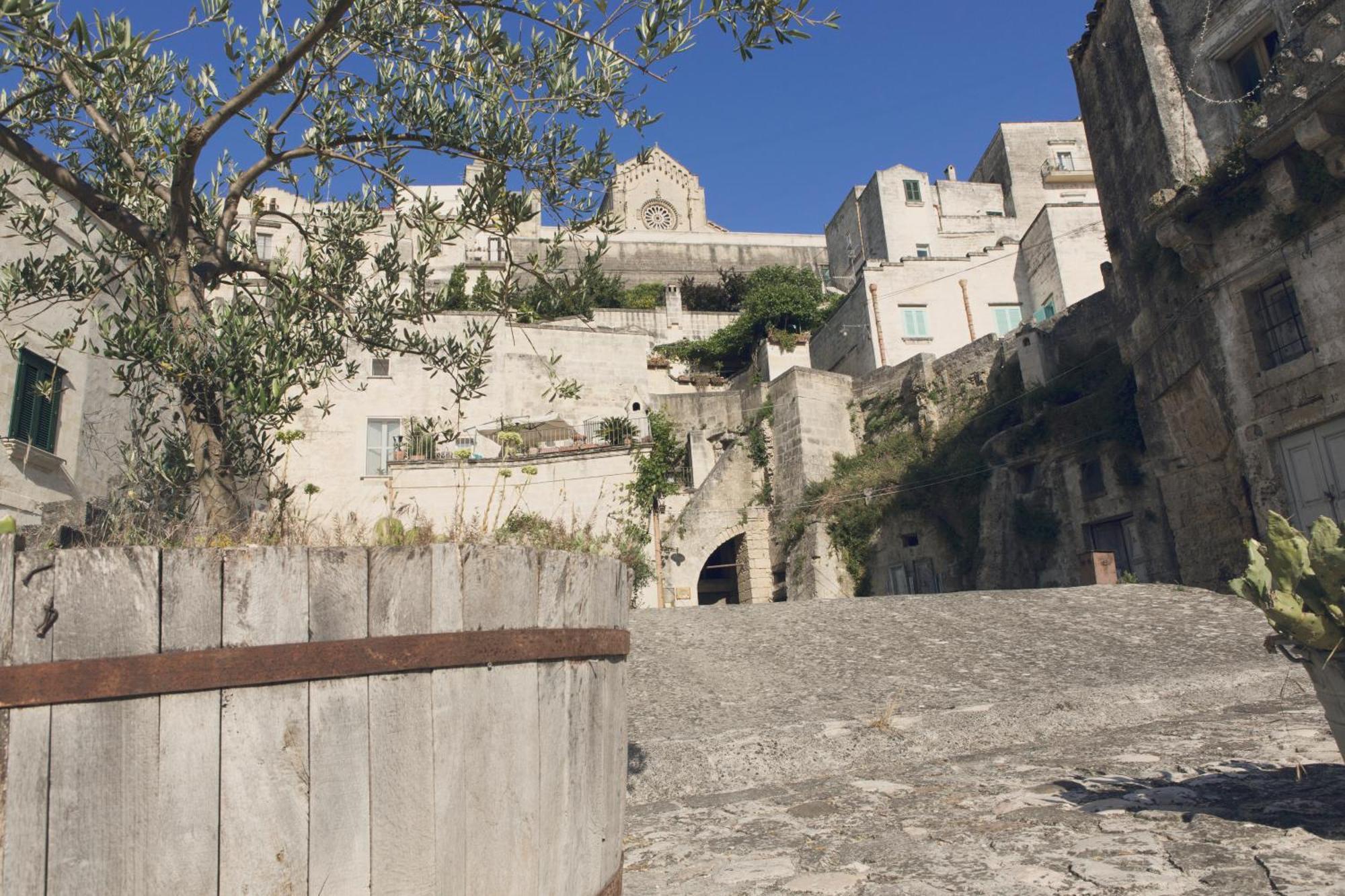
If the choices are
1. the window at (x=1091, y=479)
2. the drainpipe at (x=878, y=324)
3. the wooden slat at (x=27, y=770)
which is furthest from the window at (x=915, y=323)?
the wooden slat at (x=27, y=770)

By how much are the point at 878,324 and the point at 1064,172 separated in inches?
577

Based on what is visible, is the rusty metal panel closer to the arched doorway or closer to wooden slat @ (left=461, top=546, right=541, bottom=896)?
wooden slat @ (left=461, top=546, right=541, bottom=896)

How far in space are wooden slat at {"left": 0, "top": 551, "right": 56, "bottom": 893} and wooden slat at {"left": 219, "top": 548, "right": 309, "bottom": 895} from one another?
1.28 ft

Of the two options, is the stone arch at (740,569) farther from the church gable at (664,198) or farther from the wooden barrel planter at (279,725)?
the church gable at (664,198)

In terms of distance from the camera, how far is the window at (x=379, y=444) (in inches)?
949

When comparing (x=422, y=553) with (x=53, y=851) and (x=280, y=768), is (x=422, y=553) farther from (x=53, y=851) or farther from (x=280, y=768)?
(x=53, y=851)

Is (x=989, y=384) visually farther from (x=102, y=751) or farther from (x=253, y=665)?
(x=102, y=751)

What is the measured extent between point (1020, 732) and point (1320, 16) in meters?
10.4

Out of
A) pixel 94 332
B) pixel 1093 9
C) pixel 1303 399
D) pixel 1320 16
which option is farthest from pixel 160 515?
pixel 1093 9

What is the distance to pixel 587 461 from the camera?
2281 centimetres

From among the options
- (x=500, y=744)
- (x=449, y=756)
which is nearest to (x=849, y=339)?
(x=500, y=744)

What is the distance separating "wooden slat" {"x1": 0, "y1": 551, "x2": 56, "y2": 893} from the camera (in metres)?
2.18

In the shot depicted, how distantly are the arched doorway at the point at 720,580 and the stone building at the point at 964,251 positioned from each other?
24.9ft

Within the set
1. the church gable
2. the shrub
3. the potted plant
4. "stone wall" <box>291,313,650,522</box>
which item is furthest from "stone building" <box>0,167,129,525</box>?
the church gable
